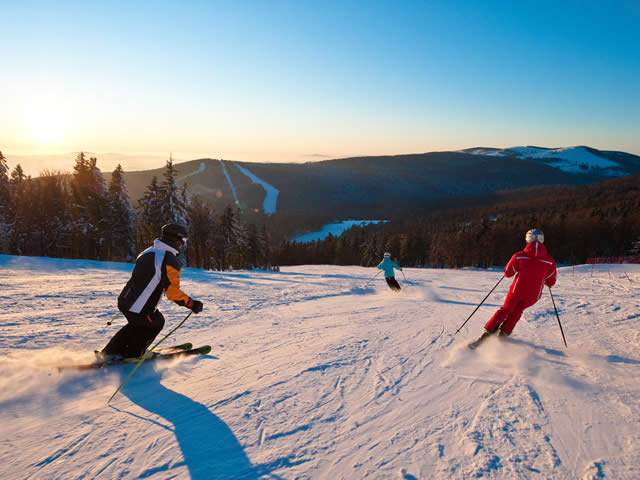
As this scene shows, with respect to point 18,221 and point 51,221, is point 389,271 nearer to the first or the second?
point 51,221

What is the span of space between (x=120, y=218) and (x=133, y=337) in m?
35.9

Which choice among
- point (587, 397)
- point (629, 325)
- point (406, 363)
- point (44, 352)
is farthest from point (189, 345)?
point (629, 325)

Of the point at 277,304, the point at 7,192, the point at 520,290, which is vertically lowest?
the point at 277,304

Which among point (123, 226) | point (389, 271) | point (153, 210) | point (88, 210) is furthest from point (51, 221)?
point (389, 271)

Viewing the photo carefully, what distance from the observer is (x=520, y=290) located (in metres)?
5.36

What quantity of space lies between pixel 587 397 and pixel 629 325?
401cm

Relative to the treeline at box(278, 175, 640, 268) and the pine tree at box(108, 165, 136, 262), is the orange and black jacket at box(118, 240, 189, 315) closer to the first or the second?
the pine tree at box(108, 165, 136, 262)

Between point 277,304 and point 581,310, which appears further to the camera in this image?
point 277,304

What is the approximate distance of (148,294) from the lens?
13.1 feet

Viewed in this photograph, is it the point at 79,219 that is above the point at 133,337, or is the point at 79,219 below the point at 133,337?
above

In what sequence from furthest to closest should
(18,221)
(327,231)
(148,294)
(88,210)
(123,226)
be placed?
(327,231), (18,221), (123,226), (88,210), (148,294)

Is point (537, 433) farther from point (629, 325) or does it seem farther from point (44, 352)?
point (44, 352)

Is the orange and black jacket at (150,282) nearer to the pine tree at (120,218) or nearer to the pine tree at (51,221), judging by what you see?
the pine tree at (120,218)

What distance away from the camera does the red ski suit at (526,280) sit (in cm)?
530
